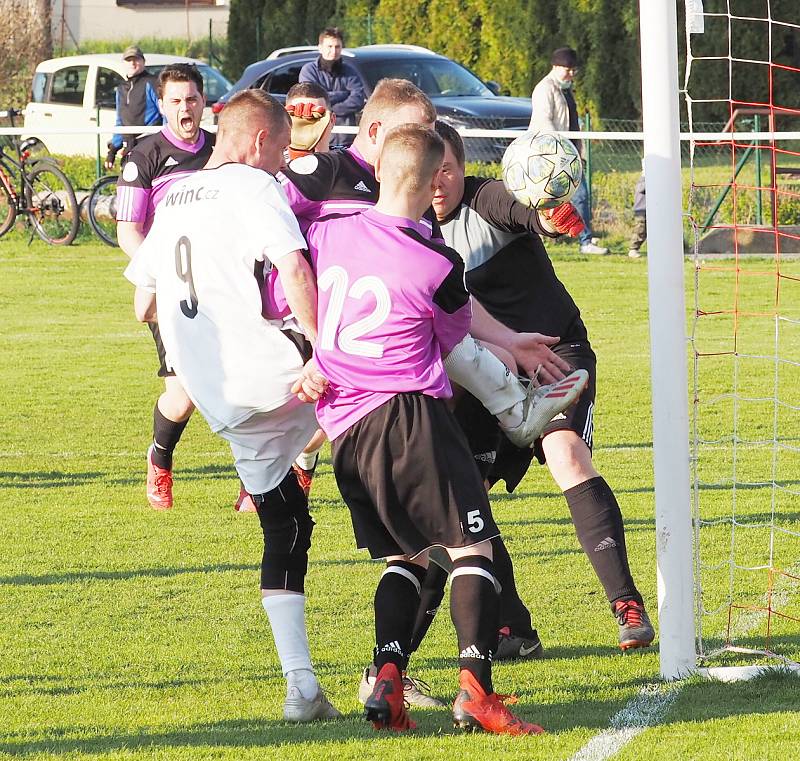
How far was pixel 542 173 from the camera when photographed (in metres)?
4.78

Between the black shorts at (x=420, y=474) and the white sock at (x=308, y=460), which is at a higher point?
the black shorts at (x=420, y=474)

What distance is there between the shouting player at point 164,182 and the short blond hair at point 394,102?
2664 mm

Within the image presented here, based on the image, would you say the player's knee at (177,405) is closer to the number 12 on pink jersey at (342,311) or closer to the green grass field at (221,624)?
the green grass field at (221,624)

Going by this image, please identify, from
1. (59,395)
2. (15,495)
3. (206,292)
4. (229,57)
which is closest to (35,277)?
(59,395)

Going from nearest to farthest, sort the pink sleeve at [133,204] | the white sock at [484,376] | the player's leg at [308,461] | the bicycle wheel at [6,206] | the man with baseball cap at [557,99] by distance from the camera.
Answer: the white sock at [484,376]
the player's leg at [308,461]
the pink sleeve at [133,204]
the man with baseball cap at [557,99]
the bicycle wheel at [6,206]

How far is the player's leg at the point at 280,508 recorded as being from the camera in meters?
4.43

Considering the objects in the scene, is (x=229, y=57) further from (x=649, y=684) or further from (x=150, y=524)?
(x=649, y=684)

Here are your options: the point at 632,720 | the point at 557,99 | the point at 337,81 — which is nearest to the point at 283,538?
the point at 632,720

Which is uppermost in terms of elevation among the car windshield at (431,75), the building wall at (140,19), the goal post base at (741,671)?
the building wall at (140,19)

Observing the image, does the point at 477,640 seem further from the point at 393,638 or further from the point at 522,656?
the point at 522,656

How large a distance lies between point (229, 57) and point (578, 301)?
19884 millimetres

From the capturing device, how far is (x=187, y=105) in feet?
24.8

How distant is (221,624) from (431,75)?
15.0m

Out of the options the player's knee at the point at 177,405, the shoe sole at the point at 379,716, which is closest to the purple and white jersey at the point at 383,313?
the shoe sole at the point at 379,716
